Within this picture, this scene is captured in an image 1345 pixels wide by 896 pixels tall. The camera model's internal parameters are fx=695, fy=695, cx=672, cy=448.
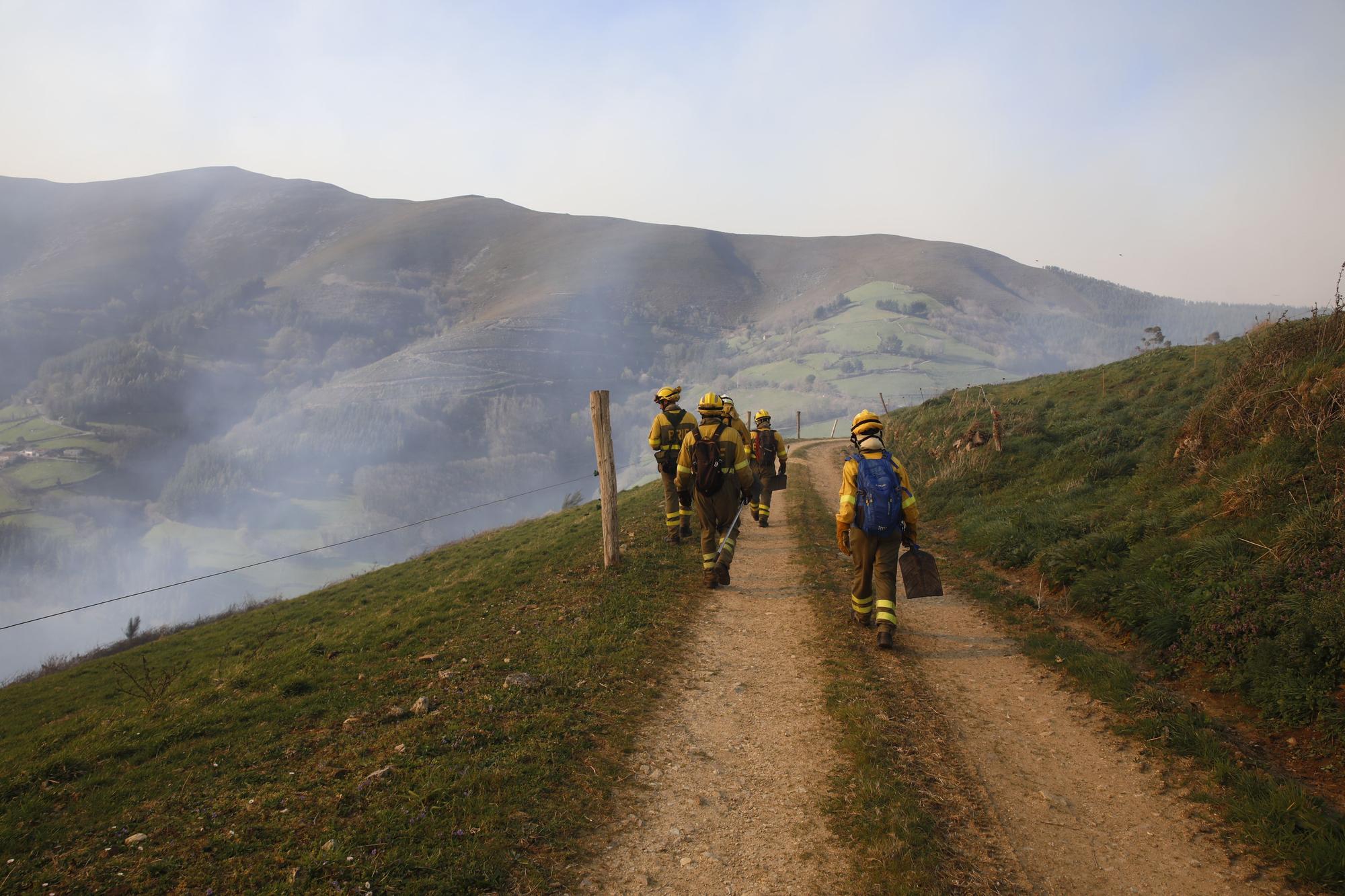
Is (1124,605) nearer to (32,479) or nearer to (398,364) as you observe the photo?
(32,479)

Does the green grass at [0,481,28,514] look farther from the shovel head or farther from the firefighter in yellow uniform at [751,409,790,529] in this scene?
the shovel head

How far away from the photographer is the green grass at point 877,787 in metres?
Result: 4.15

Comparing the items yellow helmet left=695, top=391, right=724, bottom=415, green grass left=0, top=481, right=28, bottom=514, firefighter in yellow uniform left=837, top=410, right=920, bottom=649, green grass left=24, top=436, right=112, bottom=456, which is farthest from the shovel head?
green grass left=24, top=436, right=112, bottom=456

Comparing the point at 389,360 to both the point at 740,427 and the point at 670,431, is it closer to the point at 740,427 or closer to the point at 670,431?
the point at 670,431

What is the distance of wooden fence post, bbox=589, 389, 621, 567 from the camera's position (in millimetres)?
10984

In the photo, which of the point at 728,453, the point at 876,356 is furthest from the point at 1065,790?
the point at 876,356

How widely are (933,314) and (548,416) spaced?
3041 inches

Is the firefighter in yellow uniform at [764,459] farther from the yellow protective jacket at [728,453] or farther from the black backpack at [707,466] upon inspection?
the black backpack at [707,466]

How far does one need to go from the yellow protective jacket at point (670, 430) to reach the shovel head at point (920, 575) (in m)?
4.98

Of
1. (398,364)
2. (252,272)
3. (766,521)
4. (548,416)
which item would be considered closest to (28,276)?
(252,272)

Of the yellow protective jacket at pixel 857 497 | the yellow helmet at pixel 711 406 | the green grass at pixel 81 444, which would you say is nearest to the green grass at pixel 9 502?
the green grass at pixel 81 444

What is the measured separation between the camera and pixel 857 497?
25.7 feet

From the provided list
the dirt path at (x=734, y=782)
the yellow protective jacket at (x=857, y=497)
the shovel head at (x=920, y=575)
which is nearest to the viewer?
the dirt path at (x=734, y=782)

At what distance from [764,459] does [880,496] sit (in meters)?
7.10
